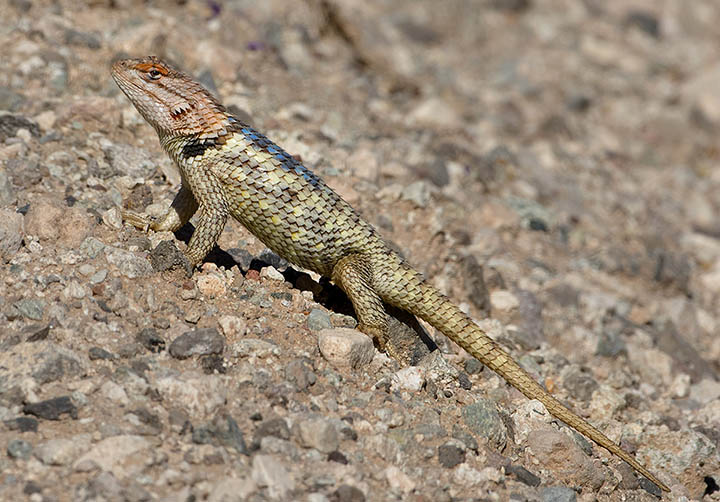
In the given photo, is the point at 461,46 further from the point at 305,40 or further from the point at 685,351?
the point at 685,351

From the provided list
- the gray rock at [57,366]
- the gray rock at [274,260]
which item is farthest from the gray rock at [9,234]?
the gray rock at [274,260]

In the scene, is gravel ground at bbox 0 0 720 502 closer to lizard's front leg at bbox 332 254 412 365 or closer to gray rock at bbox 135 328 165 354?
gray rock at bbox 135 328 165 354

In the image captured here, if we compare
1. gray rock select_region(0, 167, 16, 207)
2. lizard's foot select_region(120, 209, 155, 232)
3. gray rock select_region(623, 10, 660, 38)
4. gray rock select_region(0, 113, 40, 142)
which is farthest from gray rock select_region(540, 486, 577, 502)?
gray rock select_region(623, 10, 660, 38)

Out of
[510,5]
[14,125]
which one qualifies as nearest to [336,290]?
[14,125]

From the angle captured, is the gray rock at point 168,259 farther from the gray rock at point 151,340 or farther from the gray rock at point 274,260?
the gray rock at point 274,260

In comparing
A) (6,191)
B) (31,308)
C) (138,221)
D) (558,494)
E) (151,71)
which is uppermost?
(151,71)

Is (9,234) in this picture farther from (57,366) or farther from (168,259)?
(57,366)
